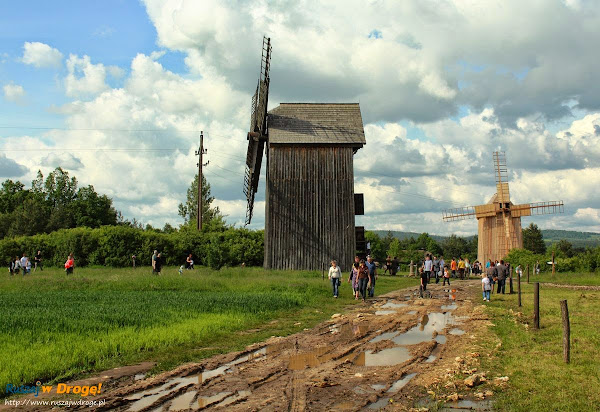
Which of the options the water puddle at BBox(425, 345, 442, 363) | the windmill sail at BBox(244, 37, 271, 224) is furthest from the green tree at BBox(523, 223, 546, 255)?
the water puddle at BBox(425, 345, 442, 363)

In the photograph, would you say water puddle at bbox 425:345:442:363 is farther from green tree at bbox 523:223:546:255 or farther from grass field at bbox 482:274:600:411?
green tree at bbox 523:223:546:255

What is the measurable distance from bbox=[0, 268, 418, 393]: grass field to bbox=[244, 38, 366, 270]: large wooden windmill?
9005 millimetres

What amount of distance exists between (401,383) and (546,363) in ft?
9.87

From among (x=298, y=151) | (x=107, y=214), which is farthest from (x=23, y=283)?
(x=107, y=214)

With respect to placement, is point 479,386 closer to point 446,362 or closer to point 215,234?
point 446,362

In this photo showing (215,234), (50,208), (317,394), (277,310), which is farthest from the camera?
(50,208)

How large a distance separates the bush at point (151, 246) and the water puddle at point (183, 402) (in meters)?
32.2

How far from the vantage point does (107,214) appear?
81000 mm

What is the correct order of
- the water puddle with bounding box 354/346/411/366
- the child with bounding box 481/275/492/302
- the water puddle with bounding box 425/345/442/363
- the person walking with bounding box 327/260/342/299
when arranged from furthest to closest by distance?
1. the person walking with bounding box 327/260/342/299
2. the child with bounding box 481/275/492/302
3. the water puddle with bounding box 425/345/442/363
4. the water puddle with bounding box 354/346/411/366

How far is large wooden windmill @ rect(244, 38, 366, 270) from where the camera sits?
3444 centimetres

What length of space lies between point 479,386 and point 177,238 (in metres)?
36.9

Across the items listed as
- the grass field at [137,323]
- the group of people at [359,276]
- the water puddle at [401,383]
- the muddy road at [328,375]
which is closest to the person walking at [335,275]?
the group of people at [359,276]

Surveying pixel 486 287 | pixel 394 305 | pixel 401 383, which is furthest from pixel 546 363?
pixel 486 287

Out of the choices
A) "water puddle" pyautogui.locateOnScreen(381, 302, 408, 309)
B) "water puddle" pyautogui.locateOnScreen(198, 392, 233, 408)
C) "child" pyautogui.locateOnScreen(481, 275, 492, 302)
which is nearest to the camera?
"water puddle" pyautogui.locateOnScreen(198, 392, 233, 408)
